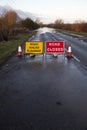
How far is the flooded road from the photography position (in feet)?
17.2

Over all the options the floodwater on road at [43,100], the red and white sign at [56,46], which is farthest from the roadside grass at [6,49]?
the floodwater on road at [43,100]

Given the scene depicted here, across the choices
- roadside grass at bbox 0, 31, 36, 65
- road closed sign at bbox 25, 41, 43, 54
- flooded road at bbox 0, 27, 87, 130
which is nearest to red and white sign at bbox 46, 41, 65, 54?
road closed sign at bbox 25, 41, 43, 54

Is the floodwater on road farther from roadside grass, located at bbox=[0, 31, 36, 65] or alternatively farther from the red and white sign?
the red and white sign

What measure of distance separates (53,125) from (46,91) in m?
2.72

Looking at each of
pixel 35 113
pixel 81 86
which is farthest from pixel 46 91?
pixel 35 113

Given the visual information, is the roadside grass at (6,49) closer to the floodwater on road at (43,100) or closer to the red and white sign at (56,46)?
the red and white sign at (56,46)

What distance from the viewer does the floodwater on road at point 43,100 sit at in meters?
5.23

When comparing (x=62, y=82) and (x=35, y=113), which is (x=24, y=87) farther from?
(x=35, y=113)

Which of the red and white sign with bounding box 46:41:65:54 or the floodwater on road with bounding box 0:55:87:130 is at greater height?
the red and white sign with bounding box 46:41:65:54

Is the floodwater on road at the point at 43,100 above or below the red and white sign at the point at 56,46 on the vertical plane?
below

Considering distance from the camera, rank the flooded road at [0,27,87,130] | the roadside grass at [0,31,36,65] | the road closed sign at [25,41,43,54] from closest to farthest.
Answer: the flooded road at [0,27,87,130] → the roadside grass at [0,31,36,65] → the road closed sign at [25,41,43,54]

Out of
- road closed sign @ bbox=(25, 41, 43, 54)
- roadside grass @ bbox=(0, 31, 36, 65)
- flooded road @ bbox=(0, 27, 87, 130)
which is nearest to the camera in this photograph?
flooded road @ bbox=(0, 27, 87, 130)

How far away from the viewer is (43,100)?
22.4ft

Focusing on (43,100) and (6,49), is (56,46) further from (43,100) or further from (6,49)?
(43,100)
